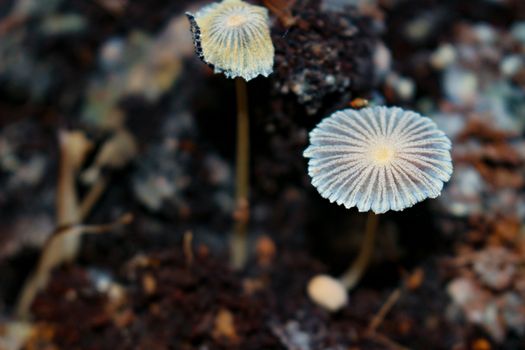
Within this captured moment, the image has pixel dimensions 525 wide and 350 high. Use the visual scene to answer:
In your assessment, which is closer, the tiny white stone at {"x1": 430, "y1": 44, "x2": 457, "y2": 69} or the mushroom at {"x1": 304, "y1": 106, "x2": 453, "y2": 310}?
the mushroom at {"x1": 304, "y1": 106, "x2": 453, "y2": 310}

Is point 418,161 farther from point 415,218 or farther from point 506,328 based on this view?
point 506,328

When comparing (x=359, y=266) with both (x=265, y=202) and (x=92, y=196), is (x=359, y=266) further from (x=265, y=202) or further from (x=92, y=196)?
(x=92, y=196)

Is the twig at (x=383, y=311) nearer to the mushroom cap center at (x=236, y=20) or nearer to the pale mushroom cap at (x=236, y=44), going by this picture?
the pale mushroom cap at (x=236, y=44)

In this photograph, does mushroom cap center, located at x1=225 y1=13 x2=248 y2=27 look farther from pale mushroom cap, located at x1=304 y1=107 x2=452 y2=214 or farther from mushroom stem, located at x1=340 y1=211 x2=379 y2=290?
mushroom stem, located at x1=340 y1=211 x2=379 y2=290

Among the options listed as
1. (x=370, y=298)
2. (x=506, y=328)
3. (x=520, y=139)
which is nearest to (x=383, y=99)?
(x=520, y=139)

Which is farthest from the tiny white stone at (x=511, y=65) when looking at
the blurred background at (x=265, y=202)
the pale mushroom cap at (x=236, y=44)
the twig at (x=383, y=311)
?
the pale mushroom cap at (x=236, y=44)

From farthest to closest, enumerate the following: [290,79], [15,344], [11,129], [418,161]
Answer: [11,129] < [15,344] < [290,79] < [418,161]

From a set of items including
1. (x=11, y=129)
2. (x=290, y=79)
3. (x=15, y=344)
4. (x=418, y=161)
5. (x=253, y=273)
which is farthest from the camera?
(x=11, y=129)

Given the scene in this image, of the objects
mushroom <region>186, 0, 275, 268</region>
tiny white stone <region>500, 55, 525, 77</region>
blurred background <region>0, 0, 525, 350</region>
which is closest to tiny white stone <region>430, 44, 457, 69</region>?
blurred background <region>0, 0, 525, 350</region>
